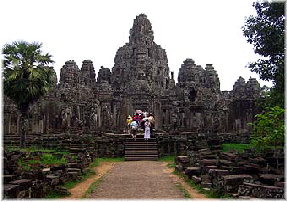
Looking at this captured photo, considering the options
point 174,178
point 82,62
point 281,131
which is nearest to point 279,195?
point 281,131

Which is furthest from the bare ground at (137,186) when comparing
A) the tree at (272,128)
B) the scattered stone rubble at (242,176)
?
the tree at (272,128)

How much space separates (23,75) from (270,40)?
12.0 m

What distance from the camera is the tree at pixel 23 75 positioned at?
2027 cm

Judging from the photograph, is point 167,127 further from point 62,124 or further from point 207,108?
point 62,124

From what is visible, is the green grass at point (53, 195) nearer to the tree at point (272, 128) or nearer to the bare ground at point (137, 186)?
the bare ground at point (137, 186)

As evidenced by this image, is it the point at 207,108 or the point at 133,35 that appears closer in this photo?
the point at 207,108

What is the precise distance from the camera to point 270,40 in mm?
16609

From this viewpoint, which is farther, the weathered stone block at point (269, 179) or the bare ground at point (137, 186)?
the bare ground at point (137, 186)

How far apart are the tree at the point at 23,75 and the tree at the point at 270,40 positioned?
1044 centimetres

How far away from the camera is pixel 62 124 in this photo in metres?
28.7

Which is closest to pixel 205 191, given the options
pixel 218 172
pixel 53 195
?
pixel 218 172

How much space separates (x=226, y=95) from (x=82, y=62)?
17.7 m

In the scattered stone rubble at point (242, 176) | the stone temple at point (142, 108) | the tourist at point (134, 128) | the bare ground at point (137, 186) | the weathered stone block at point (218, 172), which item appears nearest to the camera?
the scattered stone rubble at point (242, 176)

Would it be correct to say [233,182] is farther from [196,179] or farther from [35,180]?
[35,180]
